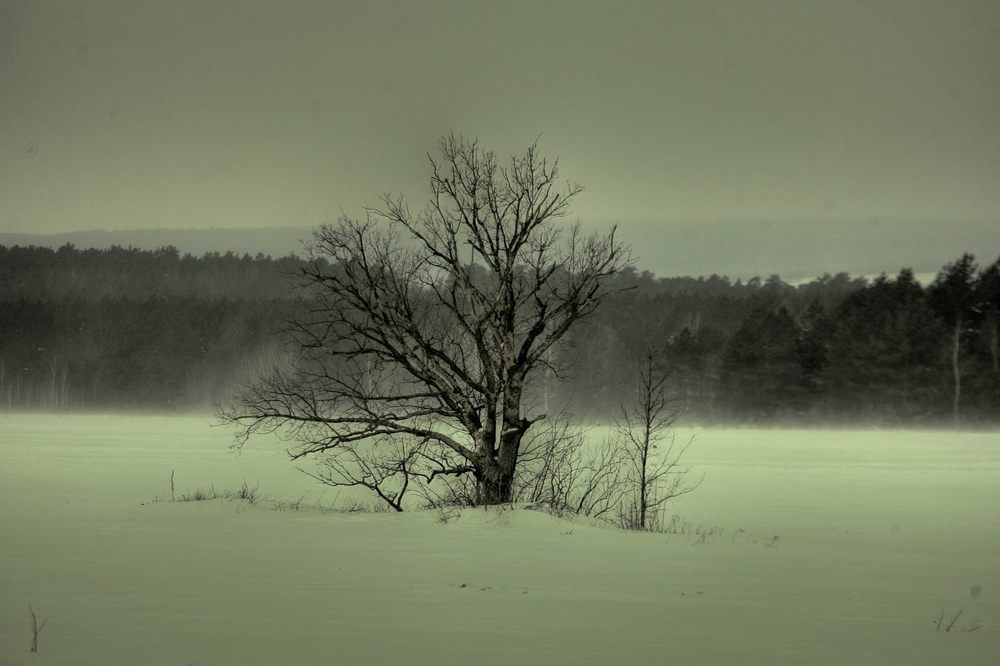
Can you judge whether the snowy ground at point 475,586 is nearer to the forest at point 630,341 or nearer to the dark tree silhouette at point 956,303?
the forest at point 630,341

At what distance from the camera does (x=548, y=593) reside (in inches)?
586

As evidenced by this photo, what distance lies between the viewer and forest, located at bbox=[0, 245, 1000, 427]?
266 ft

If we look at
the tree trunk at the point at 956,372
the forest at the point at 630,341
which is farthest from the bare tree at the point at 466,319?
the tree trunk at the point at 956,372

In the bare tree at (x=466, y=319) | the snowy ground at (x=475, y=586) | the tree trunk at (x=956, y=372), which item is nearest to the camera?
the snowy ground at (x=475, y=586)

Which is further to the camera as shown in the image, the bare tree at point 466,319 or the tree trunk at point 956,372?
the tree trunk at point 956,372

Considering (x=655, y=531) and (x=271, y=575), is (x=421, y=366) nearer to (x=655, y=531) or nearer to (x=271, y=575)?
(x=655, y=531)

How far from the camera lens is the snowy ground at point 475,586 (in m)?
11.4

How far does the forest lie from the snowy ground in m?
5.00

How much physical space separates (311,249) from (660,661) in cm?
1611

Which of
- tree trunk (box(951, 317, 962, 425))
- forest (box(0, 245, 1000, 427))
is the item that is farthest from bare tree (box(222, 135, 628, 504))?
tree trunk (box(951, 317, 962, 425))

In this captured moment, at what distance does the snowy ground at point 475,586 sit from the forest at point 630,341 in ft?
16.4

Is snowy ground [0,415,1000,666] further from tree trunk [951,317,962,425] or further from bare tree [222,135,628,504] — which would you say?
tree trunk [951,317,962,425]

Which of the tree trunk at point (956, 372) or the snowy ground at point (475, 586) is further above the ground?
the tree trunk at point (956, 372)

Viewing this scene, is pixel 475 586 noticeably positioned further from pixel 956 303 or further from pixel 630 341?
pixel 630 341
